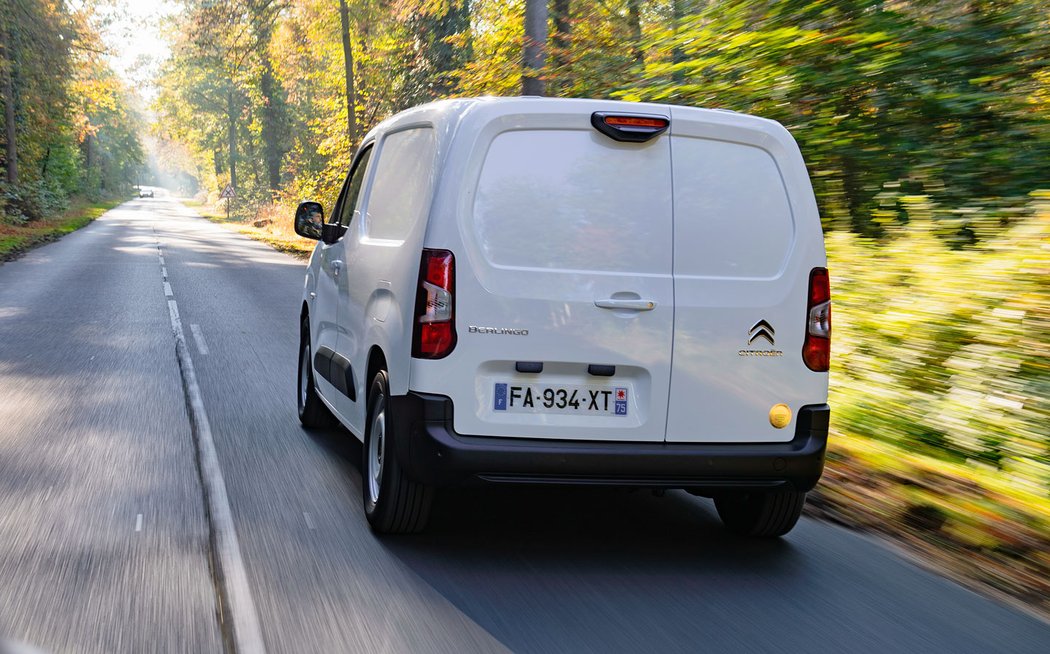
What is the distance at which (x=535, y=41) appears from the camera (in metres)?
14.9

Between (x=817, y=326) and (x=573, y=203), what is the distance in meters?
1.22

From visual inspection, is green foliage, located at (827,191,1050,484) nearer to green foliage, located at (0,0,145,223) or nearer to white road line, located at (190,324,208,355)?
white road line, located at (190,324,208,355)

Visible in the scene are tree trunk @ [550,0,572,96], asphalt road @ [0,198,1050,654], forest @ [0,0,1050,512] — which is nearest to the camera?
asphalt road @ [0,198,1050,654]

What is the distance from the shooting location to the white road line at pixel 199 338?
10805 mm

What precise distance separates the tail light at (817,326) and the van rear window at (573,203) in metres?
0.70

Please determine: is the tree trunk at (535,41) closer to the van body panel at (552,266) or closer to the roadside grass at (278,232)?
the roadside grass at (278,232)

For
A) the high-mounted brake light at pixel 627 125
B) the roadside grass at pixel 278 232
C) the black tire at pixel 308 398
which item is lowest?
the roadside grass at pixel 278 232

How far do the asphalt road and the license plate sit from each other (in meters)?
0.67

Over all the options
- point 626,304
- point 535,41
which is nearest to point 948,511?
point 626,304

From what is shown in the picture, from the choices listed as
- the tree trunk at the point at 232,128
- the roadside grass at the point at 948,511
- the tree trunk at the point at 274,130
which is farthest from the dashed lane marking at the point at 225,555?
the tree trunk at the point at 232,128

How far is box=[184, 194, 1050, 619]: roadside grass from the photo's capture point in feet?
14.7

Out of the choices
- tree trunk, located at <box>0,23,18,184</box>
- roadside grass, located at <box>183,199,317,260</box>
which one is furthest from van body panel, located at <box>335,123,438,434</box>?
tree trunk, located at <box>0,23,18,184</box>

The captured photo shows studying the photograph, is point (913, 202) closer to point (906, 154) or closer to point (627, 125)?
point (906, 154)

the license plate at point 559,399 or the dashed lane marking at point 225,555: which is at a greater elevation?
the license plate at point 559,399
